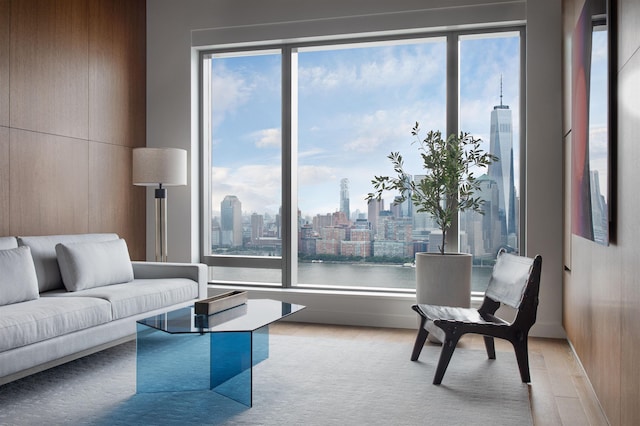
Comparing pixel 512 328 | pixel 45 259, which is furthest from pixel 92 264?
pixel 512 328

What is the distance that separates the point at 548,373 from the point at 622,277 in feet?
4.83

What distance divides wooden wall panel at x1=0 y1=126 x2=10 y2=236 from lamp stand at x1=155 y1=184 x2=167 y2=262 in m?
1.43

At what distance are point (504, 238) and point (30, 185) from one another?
398 cm

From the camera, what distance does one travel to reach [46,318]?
10.3 feet

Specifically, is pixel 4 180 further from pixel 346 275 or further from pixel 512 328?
pixel 512 328

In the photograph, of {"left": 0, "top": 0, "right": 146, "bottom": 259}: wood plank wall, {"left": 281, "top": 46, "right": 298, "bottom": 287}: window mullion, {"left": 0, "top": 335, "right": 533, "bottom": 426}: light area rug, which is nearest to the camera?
{"left": 0, "top": 335, "right": 533, "bottom": 426}: light area rug

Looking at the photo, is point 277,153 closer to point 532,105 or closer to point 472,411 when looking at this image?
point 532,105

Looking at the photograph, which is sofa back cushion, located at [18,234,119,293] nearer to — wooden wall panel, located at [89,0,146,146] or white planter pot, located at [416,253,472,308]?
wooden wall panel, located at [89,0,146,146]

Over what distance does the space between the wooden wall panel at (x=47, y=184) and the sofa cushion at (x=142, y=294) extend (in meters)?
0.73

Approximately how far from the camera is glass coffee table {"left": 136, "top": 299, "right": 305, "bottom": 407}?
3.02 metres

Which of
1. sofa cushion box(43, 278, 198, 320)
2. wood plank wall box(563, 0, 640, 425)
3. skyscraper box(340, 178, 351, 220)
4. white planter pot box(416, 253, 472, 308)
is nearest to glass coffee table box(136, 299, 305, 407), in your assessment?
sofa cushion box(43, 278, 198, 320)

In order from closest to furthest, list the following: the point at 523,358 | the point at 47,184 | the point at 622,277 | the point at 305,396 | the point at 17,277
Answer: the point at 622,277, the point at 305,396, the point at 523,358, the point at 17,277, the point at 47,184

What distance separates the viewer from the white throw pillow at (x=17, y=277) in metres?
3.41

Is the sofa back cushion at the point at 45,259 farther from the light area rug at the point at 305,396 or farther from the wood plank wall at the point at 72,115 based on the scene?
the light area rug at the point at 305,396
